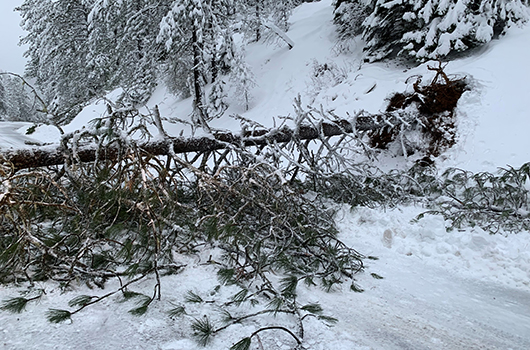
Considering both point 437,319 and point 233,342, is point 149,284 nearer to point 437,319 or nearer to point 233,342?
point 233,342

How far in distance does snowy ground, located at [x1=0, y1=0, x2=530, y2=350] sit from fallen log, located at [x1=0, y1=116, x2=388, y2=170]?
175 millimetres

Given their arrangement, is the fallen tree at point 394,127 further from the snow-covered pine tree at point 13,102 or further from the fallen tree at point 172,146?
the snow-covered pine tree at point 13,102

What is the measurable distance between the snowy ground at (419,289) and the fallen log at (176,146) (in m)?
0.18

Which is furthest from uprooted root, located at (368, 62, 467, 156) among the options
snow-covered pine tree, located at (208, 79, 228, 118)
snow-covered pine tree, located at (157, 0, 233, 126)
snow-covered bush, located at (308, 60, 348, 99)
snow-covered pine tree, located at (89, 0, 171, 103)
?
snow-covered pine tree, located at (89, 0, 171, 103)

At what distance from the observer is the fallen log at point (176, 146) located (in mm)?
2579

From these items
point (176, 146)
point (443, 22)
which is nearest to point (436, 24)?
point (443, 22)

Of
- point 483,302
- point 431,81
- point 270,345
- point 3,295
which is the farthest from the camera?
point 431,81

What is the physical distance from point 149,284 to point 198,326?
63 centimetres

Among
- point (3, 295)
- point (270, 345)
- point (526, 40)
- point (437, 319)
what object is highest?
point (526, 40)

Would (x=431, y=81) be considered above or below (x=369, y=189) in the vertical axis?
above

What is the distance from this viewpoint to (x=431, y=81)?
5762mm

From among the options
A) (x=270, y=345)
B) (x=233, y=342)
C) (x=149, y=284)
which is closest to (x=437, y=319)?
(x=270, y=345)

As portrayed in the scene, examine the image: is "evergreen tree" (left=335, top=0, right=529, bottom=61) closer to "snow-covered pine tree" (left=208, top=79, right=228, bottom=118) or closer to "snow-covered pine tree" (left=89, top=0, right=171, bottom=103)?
"snow-covered pine tree" (left=208, top=79, right=228, bottom=118)

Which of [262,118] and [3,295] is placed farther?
[262,118]
